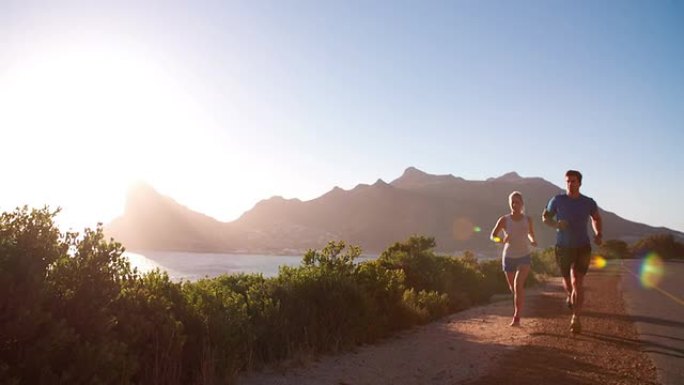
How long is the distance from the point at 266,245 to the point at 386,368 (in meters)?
55.7

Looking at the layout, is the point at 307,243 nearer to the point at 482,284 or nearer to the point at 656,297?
the point at 482,284

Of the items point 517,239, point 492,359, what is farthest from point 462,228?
point 492,359

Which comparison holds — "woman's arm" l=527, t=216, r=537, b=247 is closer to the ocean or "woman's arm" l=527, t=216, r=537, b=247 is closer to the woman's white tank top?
the woman's white tank top

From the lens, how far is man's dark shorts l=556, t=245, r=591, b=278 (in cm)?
792

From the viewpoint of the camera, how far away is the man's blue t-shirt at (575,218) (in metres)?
7.97

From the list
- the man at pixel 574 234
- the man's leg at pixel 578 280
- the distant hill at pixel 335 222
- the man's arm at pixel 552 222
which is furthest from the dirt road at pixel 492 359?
the distant hill at pixel 335 222

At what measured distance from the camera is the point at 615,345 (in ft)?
23.2

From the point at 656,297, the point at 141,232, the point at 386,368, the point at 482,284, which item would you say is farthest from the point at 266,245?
the point at 386,368

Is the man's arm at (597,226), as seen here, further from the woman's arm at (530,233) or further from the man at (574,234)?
the woman's arm at (530,233)

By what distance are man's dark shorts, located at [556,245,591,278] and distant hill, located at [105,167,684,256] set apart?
48.2m

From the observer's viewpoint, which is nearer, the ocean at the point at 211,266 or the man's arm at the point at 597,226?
the man's arm at the point at 597,226

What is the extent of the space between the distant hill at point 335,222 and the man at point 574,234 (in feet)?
158

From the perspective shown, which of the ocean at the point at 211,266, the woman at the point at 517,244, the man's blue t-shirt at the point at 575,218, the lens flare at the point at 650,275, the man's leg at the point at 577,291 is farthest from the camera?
the ocean at the point at 211,266

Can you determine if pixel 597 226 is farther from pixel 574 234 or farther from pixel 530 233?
pixel 530 233
